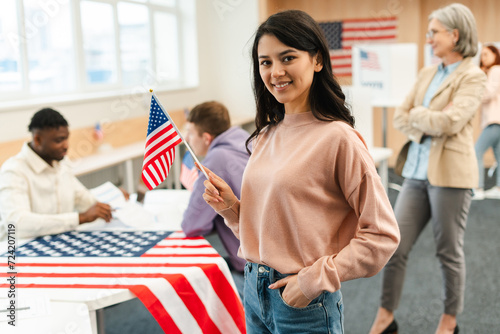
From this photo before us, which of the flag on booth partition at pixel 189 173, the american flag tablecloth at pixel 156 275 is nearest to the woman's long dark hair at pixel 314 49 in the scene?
the american flag tablecloth at pixel 156 275

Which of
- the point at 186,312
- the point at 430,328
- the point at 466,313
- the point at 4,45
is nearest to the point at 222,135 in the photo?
the point at 186,312

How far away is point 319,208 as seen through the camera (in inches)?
49.1

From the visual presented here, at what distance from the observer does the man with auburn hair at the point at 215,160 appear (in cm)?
222

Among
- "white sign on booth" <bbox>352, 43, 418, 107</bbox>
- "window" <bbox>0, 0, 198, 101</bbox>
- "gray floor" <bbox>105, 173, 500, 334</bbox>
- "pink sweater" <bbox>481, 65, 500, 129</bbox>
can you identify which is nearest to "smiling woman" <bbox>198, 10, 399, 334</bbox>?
"gray floor" <bbox>105, 173, 500, 334</bbox>

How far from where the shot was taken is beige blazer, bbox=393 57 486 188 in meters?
2.37

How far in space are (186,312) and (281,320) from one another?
24.1 inches

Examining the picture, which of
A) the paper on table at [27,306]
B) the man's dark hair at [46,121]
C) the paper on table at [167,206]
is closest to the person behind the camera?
the paper on table at [27,306]

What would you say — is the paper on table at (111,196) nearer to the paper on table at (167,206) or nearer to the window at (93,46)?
the paper on table at (167,206)

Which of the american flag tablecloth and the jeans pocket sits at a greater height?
the jeans pocket

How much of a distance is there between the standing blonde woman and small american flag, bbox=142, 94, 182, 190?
4.31 ft

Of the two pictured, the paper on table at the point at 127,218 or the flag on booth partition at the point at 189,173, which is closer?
the paper on table at the point at 127,218

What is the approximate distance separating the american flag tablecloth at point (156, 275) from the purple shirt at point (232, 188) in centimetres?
8

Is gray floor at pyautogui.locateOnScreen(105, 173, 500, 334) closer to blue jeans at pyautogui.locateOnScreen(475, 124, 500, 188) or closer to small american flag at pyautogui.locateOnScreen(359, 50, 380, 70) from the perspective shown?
blue jeans at pyautogui.locateOnScreen(475, 124, 500, 188)

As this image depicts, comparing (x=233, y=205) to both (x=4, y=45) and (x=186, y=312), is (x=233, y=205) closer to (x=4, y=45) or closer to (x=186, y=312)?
(x=186, y=312)
